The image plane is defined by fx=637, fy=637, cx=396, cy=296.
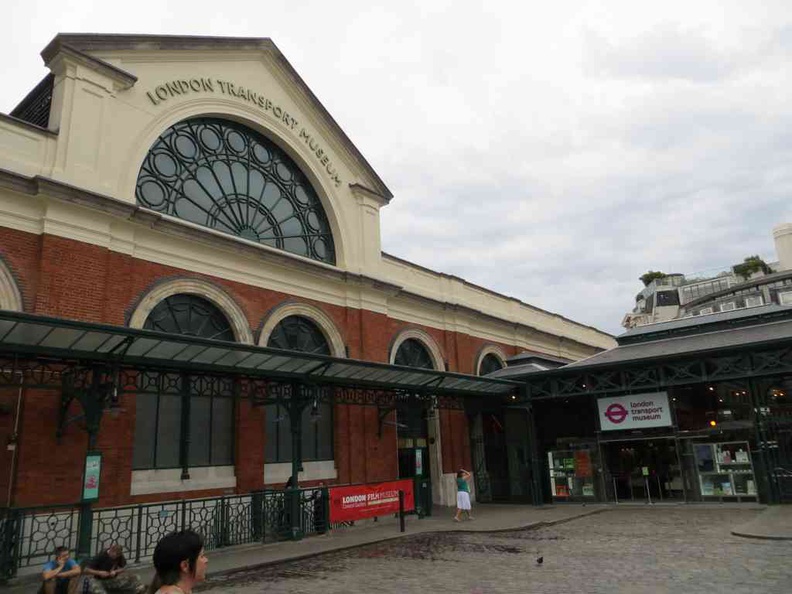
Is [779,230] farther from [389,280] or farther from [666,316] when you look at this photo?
[389,280]

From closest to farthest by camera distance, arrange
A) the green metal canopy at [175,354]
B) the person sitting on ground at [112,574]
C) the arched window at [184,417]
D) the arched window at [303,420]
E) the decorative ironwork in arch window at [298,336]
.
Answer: the person sitting on ground at [112,574], the green metal canopy at [175,354], the arched window at [184,417], the arched window at [303,420], the decorative ironwork in arch window at [298,336]

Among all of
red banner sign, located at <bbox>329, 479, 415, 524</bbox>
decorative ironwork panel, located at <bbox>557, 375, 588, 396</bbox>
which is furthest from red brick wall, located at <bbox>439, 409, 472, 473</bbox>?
red banner sign, located at <bbox>329, 479, 415, 524</bbox>

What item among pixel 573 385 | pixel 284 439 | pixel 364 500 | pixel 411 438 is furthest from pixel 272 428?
pixel 573 385

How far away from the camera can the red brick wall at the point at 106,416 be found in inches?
543

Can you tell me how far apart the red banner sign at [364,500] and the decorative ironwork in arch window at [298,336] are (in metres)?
5.08

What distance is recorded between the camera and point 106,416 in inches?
594

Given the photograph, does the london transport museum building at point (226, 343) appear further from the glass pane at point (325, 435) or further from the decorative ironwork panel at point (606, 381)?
the decorative ironwork panel at point (606, 381)

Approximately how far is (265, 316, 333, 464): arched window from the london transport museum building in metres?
0.08

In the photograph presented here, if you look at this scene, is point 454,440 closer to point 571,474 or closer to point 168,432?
point 571,474

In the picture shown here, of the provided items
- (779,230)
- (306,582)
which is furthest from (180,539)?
(779,230)

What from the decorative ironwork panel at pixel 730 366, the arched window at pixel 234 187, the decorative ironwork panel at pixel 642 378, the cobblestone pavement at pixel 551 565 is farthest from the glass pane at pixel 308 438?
the decorative ironwork panel at pixel 730 366

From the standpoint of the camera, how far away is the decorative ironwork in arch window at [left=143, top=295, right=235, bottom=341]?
17355 mm

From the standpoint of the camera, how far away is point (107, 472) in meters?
14.8

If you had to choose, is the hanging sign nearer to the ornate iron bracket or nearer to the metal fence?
the ornate iron bracket
